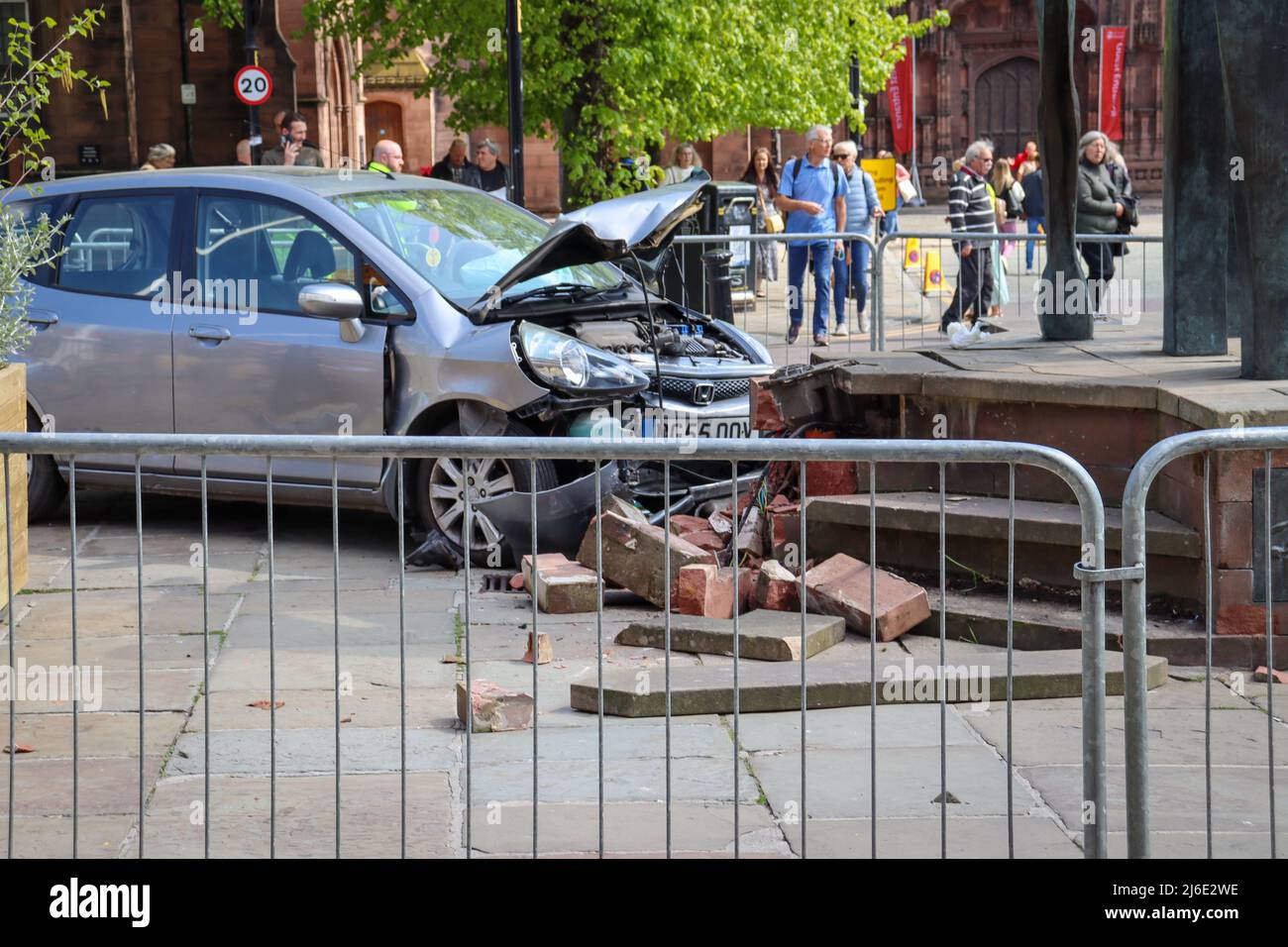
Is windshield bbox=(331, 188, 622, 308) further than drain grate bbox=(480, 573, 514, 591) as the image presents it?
Yes

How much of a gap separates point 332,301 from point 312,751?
316cm

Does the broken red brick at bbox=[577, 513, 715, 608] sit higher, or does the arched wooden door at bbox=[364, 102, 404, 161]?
the arched wooden door at bbox=[364, 102, 404, 161]

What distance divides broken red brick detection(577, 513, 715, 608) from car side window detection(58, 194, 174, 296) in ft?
10.4

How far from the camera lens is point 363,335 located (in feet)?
28.7

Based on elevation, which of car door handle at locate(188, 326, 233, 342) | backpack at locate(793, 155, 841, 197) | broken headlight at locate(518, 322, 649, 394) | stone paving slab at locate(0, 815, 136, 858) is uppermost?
backpack at locate(793, 155, 841, 197)

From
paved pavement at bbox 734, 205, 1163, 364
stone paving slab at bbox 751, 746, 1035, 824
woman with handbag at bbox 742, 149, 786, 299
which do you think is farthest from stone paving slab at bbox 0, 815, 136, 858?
woman with handbag at bbox 742, 149, 786, 299

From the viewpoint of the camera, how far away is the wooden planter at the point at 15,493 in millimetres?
7432

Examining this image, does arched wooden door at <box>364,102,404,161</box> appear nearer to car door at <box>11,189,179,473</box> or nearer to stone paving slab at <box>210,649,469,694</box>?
car door at <box>11,189,179,473</box>

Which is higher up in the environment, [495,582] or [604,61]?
[604,61]

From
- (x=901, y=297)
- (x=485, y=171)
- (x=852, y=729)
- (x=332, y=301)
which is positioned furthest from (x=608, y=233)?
(x=485, y=171)

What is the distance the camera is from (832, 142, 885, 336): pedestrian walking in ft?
53.9

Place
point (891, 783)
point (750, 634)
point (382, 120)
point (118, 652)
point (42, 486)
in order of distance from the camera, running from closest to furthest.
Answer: point (891, 783) → point (750, 634) → point (118, 652) → point (42, 486) → point (382, 120)

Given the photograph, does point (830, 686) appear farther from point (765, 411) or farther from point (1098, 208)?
point (1098, 208)
